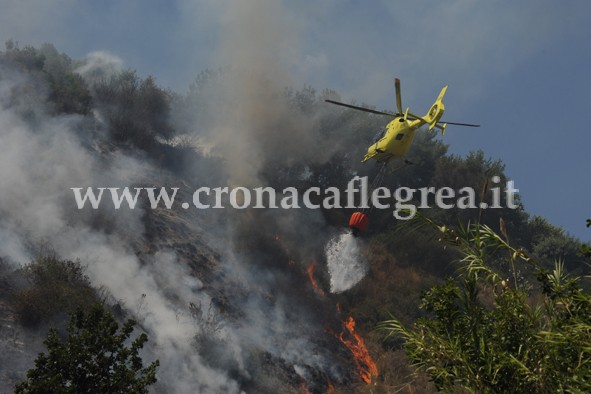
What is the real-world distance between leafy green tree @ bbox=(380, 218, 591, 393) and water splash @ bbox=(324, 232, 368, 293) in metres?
24.5

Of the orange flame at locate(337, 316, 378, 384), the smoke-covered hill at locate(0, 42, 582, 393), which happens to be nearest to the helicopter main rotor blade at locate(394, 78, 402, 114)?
the smoke-covered hill at locate(0, 42, 582, 393)

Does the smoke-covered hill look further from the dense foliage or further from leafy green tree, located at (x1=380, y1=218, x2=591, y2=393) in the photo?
leafy green tree, located at (x1=380, y1=218, x2=591, y2=393)

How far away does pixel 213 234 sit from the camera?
3338 cm

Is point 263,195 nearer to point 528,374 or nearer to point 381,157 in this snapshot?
point 381,157

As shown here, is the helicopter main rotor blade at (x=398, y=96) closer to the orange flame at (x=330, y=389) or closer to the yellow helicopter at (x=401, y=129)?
the yellow helicopter at (x=401, y=129)

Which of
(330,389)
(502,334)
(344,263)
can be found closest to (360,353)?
(330,389)

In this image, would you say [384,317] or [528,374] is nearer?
[528,374]

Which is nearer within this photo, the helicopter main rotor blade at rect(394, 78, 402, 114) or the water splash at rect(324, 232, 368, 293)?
the helicopter main rotor blade at rect(394, 78, 402, 114)

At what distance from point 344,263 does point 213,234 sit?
8920 mm

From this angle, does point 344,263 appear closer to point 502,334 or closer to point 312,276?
point 312,276

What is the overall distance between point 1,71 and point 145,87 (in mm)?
11412

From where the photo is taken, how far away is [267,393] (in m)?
22.5

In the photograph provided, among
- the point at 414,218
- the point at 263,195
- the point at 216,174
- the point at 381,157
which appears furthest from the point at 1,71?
the point at 414,218

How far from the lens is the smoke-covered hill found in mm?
22391
